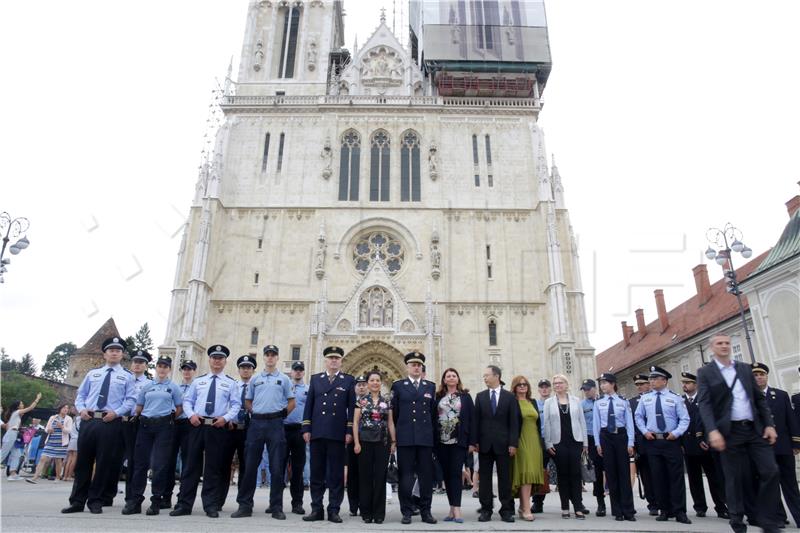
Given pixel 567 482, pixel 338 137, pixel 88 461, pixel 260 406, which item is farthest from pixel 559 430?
pixel 338 137

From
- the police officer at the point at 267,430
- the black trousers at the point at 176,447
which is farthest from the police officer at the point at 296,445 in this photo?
the black trousers at the point at 176,447

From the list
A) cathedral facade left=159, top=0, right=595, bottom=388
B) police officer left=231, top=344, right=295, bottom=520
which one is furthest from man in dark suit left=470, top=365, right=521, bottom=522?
cathedral facade left=159, top=0, right=595, bottom=388

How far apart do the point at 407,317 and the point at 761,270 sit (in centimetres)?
1280

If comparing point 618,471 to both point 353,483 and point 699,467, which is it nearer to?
point 699,467

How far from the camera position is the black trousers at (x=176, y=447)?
6461 mm

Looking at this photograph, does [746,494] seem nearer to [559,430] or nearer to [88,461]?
[559,430]

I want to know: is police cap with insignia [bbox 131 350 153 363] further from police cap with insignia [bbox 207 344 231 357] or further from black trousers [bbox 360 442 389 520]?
black trousers [bbox 360 442 389 520]

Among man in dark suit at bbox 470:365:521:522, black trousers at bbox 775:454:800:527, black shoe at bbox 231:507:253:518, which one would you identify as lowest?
black shoe at bbox 231:507:253:518

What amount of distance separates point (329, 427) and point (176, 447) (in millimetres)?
2123

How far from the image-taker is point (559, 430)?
701cm

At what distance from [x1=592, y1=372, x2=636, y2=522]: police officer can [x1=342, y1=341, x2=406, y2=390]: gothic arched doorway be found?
1468 cm

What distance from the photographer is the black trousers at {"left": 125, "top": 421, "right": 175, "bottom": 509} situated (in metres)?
5.91

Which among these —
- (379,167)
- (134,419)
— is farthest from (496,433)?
(379,167)

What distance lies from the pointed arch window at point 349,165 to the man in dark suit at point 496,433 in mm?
19549
